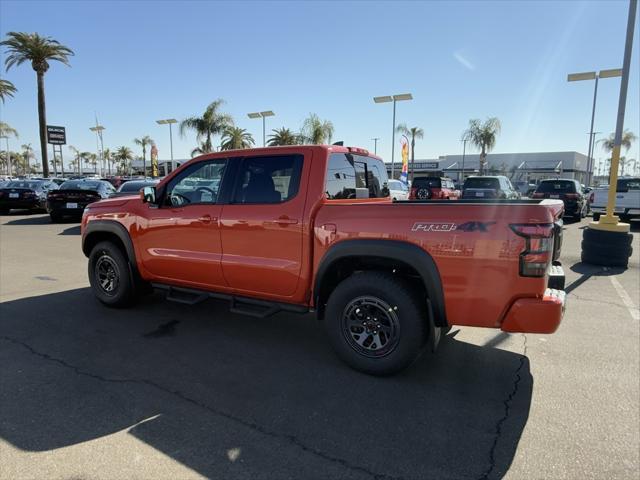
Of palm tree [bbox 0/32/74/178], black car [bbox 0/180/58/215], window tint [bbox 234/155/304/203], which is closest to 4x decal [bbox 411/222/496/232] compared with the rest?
Answer: window tint [bbox 234/155/304/203]

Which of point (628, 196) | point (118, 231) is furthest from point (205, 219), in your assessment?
point (628, 196)

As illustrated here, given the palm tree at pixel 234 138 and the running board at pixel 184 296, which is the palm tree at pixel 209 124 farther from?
the running board at pixel 184 296

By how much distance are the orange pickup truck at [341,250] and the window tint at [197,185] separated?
14mm

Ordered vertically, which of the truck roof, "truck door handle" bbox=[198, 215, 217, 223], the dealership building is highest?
the dealership building

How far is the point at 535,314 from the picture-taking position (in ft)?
9.98

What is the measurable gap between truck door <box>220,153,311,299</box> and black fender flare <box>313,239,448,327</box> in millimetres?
463

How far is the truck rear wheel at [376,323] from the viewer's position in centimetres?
343

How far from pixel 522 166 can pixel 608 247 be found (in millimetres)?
58040

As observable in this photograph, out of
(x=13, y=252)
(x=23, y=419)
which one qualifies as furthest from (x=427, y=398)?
(x=13, y=252)

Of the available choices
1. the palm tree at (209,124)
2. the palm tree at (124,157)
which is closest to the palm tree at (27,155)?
the palm tree at (124,157)

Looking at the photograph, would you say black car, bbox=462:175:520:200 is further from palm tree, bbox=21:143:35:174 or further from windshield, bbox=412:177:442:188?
palm tree, bbox=21:143:35:174

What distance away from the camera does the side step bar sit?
4055 millimetres

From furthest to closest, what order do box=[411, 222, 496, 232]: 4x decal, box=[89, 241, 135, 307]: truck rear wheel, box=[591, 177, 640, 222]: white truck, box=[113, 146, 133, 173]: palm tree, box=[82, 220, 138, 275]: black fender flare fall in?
box=[113, 146, 133, 173]: palm tree
box=[591, 177, 640, 222]: white truck
box=[89, 241, 135, 307]: truck rear wheel
box=[82, 220, 138, 275]: black fender flare
box=[411, 222, 496, 232]: 4x decal

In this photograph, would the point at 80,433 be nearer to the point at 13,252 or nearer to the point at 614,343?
the point at 614,343
